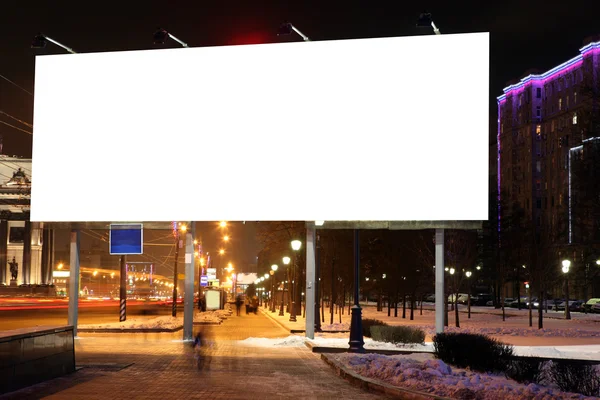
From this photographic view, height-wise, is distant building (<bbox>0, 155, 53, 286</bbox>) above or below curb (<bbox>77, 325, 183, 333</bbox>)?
above

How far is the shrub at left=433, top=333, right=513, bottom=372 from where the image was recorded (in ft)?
52.6

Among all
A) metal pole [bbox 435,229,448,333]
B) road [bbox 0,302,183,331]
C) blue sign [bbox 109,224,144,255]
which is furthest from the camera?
road [bbox 0,302,183,331]

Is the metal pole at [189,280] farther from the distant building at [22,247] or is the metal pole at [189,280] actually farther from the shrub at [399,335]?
the distant building at [22,247]

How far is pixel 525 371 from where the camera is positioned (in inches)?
584

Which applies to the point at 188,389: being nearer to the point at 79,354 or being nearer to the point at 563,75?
the point at 79,354

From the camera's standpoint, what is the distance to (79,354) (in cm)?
2202

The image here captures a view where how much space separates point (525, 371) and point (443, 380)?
172cm

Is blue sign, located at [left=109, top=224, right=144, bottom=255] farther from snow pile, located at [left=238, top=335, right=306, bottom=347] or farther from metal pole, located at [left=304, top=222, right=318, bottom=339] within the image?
metal pole, located at [left=304, top=222, right=318, bottom=339]

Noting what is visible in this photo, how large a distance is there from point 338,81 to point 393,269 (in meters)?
30.5

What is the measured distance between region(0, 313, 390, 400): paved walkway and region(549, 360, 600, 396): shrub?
10.1 ft

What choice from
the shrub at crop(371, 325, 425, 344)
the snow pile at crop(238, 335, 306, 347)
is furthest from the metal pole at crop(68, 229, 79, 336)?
the shrub at crop(371, 325, 425, 344)

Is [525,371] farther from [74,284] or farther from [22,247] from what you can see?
[22,247]

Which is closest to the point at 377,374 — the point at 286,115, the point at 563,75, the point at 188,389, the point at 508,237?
the point at 188,389

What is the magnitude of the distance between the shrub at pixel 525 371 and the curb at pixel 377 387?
2354 mm
